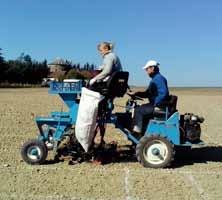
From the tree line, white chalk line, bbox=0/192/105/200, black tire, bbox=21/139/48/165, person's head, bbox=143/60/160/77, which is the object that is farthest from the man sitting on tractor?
the tree line

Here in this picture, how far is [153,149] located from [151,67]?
164cm

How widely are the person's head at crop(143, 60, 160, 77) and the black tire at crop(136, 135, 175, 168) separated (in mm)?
1333

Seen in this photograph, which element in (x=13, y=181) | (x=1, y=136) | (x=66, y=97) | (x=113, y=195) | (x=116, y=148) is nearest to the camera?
(x=113, y=195)

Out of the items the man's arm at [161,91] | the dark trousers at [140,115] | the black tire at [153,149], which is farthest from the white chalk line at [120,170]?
the man's arm at [161,91]

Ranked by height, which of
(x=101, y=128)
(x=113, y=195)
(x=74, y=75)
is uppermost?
(x=74, y=75)

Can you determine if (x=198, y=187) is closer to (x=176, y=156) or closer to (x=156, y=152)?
(x=156, y=152)

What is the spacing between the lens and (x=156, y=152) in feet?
33.0

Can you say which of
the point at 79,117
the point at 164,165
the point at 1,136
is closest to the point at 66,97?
the point at 79,117

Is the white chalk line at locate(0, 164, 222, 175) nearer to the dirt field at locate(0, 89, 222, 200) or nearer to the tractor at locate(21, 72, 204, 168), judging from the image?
the dirt field at locate(0, 89, 222, 200)

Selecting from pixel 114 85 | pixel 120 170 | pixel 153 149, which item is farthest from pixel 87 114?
pixel 153 149

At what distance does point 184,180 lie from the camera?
9070mm

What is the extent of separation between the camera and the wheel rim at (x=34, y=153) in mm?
10156

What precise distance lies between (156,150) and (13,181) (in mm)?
2797

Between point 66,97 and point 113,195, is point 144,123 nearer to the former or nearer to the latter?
point 66,97
